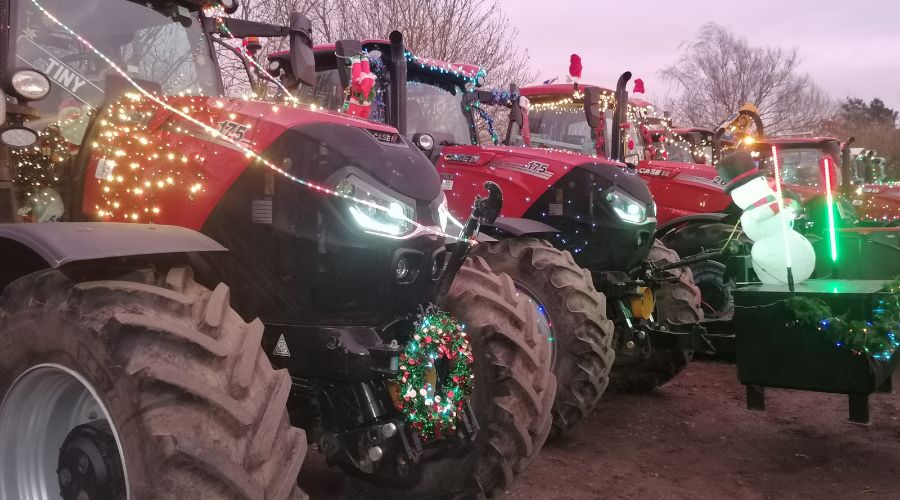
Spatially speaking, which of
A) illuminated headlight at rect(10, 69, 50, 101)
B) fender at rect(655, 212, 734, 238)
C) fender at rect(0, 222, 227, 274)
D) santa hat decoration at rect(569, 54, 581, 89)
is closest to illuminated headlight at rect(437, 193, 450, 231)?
fender at rect(0, 222, 227, 274)

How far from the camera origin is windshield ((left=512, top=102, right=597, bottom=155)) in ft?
25.8

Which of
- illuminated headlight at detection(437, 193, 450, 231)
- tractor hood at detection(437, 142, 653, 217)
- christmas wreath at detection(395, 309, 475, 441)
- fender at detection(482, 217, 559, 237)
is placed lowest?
christmas wreath at detection(395, 309, 475, 441)

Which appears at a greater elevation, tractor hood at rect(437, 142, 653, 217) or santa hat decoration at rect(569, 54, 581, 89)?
santa hat decoration at rect(569, 54, 581, 89)

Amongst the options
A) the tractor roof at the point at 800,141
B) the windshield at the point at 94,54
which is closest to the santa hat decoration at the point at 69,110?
the windshield at the point at 94,54

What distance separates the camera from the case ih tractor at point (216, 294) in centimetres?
220

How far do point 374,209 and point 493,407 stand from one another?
4.10 feet

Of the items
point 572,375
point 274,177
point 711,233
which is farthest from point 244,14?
point 274,177

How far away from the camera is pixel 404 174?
3035mm

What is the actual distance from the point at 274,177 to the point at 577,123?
5814mm

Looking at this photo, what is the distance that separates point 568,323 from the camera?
16.3 ft

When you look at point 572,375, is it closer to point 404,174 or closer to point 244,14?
point 404,174

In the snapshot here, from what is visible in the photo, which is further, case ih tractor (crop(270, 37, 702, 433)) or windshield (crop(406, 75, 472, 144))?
windshield (crop(406, 75, 472, 144))

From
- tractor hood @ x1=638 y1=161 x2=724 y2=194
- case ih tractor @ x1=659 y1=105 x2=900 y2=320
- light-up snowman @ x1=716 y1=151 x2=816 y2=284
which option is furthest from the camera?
tractor hood @ x1=638 y1=161 x2=724 y2=194

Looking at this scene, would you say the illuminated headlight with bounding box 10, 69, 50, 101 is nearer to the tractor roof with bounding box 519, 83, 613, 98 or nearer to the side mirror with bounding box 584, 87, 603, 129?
the side mirror with bounding box 584, 87, 603, 129
